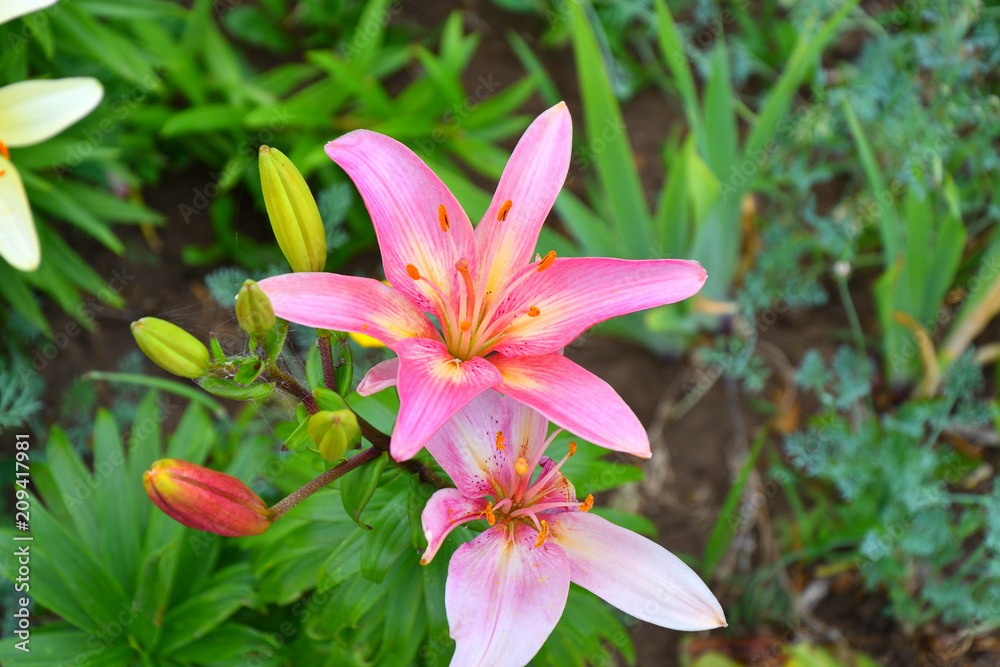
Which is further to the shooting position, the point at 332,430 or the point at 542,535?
the point at 542,535

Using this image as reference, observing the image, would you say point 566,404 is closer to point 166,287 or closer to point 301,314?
point 301,314

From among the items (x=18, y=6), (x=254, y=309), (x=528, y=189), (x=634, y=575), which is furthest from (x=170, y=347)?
(x=18, y=6)

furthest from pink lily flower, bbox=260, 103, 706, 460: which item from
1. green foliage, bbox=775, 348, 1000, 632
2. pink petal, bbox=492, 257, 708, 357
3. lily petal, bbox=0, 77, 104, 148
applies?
green foliage, bbox=775, 348, 1000, 632

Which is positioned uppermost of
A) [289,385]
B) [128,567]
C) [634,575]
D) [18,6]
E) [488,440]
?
[18,6]

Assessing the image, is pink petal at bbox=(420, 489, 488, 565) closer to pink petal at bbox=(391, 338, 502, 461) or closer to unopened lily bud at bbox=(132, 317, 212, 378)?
pink petal at bbox=(391, 338, 502, 461)

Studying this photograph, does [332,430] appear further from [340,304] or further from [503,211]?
[503,211]

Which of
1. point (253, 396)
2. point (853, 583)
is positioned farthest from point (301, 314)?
point (853, 583)
